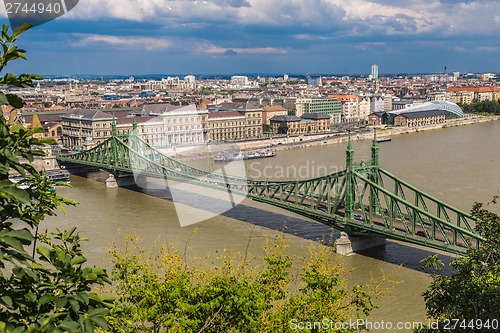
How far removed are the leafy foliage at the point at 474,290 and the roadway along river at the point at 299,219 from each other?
125 inches

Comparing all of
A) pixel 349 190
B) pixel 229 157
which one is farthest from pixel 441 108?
pixel 349 190

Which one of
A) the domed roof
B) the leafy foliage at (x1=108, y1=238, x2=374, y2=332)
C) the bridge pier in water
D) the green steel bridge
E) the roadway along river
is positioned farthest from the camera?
the domed roof

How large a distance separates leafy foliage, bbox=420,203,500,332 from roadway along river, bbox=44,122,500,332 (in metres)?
3.18

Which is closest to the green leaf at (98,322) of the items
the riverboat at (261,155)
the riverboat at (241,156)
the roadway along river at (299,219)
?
the roadway along river at (299,219)

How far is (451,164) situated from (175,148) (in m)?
16.9

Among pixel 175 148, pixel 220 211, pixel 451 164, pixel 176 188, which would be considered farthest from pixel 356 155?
pixel 220 211

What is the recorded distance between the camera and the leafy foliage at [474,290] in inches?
165

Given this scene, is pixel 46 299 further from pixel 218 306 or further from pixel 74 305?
pixel 218 306

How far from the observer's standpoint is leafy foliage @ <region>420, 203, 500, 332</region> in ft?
13.7

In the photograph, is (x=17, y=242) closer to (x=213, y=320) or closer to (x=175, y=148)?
(x=213, y=320)

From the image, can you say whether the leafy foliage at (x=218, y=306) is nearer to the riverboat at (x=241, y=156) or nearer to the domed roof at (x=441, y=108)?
the riverboat at (x=241, y=156)

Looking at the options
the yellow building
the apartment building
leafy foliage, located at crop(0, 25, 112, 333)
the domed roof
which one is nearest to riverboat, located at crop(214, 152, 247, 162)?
the apartment building

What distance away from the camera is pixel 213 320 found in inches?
155

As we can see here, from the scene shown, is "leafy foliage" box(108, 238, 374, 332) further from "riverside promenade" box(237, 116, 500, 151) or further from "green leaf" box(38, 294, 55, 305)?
"riverside promenade" box(237, 116, 500, 151)
